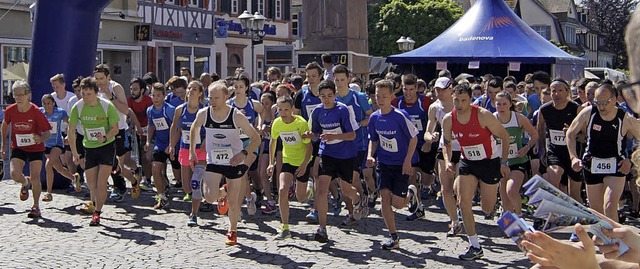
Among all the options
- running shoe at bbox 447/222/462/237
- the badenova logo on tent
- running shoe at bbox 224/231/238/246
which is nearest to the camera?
running shoe at bbox 224/231/238/246

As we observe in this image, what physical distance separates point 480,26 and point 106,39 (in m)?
15.7

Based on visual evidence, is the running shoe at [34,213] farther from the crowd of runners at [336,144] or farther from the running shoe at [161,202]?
the running shoe at [161,202]

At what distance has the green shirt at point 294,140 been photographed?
9703mm

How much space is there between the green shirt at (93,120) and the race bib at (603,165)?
533cm

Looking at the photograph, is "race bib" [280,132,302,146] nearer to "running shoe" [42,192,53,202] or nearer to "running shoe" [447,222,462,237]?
"running shoe" [447,222,462,237]

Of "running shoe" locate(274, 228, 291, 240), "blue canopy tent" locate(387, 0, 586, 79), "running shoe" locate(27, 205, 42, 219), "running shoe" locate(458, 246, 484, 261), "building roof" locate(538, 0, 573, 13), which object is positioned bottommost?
"running shoe" locate(458, 246, 484, 261)

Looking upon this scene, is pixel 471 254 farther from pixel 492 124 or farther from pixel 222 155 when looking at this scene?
pixel 222 155

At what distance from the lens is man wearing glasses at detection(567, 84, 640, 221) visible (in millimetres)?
8742

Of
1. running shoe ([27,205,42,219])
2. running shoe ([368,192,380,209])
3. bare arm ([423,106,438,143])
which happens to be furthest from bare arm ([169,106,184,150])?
bare arm ([423,106,438,143])

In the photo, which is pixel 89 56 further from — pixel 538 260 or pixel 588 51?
pixel 588 51

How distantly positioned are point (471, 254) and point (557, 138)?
8.61 ft

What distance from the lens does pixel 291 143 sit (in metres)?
9.78

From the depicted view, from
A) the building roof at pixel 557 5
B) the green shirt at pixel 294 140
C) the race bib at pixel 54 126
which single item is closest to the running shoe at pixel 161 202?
the race bib at pixel 54 126

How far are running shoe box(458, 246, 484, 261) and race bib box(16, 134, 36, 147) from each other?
5.59 meters
